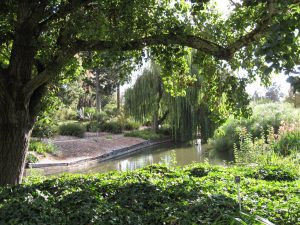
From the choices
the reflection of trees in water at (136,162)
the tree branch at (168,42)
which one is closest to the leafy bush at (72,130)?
the reflection of trees in water at (136,162)

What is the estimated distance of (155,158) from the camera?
18.5 m

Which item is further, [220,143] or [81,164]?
[220,143]

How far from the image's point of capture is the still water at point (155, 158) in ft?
51.7

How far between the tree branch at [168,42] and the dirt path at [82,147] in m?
11.0

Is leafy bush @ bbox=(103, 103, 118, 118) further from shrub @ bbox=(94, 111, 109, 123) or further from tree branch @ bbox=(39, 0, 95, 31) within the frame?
tree branch @ bbox=(39, 0, 95, 31)

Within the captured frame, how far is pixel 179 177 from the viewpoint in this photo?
199 inches

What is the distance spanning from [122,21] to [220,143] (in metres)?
13.2

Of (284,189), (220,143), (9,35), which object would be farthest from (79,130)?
(284,189)

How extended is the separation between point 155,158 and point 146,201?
Answer: 1472 cm

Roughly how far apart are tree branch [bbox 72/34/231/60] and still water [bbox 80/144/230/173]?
31.4 ft

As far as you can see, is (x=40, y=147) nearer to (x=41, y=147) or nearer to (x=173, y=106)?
(x=41, y=147)

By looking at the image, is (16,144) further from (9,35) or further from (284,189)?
(284,189)

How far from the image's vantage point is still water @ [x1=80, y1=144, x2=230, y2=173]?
15758 millimetres

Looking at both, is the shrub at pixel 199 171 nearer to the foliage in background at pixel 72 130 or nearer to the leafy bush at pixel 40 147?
the leafy bush at pixel 40 147
